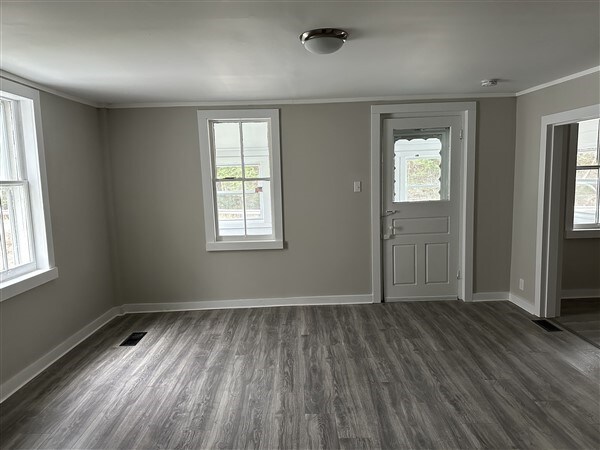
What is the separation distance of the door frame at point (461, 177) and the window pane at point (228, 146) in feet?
4.96

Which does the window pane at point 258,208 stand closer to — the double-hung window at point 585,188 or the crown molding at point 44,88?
the crown molding at point 44,88

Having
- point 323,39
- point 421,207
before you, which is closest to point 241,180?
point 421,207

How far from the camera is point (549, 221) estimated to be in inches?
147

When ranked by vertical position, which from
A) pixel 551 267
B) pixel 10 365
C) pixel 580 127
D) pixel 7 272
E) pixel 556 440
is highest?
pixel 580 127

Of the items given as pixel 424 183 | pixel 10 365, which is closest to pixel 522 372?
pixel 424 183

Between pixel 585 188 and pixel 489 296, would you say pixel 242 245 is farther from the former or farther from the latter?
pixel 585 188

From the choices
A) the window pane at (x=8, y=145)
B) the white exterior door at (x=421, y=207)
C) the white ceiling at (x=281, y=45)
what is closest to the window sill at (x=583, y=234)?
the white exterior door at (x=421, y=207)

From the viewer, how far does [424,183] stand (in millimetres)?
4324

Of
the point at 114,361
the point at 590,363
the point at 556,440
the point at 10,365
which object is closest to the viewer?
the point at 556,440

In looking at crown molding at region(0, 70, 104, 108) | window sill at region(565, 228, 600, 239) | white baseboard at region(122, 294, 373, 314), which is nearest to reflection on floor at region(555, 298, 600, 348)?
window sill at region(565, 228, 600, 239)

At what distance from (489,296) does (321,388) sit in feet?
8.83

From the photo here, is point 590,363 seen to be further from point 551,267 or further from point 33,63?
point 33,63

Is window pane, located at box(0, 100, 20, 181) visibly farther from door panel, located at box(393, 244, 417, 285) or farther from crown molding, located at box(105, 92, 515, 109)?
door panel, located at box(393, 244, 417, 285)

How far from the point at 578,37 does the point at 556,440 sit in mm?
2375
